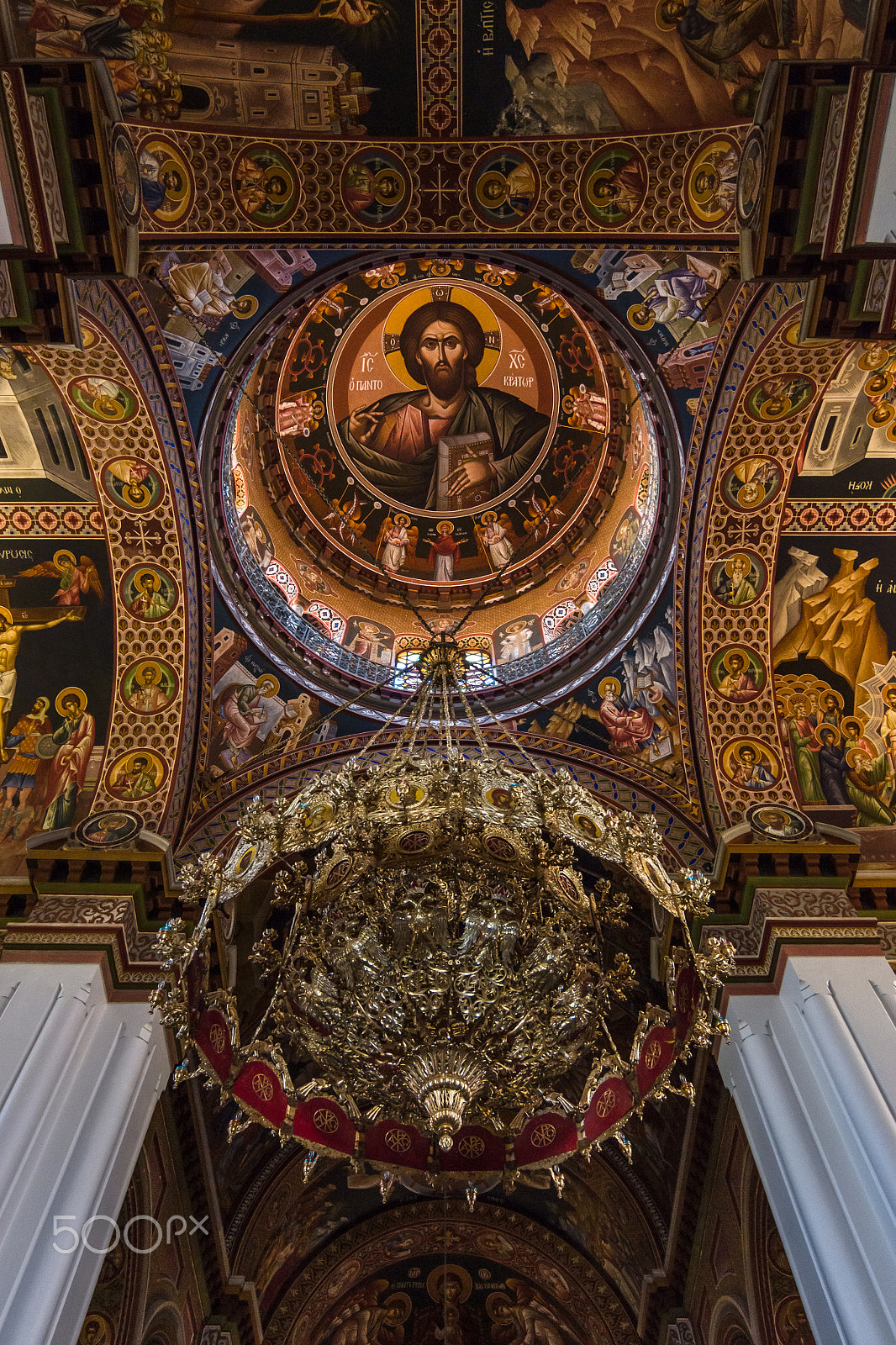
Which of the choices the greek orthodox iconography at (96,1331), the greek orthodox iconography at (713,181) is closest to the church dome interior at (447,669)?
the greek orthodox iconography at (713,181)

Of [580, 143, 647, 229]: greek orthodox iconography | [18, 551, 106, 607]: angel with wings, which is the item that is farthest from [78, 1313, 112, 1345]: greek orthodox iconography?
[580, 143, 647, 229]: greek orthodox iconography

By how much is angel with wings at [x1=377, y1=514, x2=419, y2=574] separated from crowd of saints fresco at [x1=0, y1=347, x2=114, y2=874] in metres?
3.57

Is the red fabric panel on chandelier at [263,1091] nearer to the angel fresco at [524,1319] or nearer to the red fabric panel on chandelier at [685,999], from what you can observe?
the red fabric panel on chandelier at [685,999]

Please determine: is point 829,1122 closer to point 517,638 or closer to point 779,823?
point 779,823

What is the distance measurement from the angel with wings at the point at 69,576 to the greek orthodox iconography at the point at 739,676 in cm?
576

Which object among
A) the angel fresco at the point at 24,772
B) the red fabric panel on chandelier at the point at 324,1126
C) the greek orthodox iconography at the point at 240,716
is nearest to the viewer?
the red fabric panel on chandelier at the point at 324,1126

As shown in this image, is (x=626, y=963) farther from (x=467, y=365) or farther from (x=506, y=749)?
(x=467, y=365)

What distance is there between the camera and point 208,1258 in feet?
31.4

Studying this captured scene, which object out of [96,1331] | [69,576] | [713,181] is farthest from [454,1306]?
[713,181]

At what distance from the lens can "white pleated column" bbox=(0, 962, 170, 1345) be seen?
5707 millimetres

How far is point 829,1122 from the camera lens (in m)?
6.33

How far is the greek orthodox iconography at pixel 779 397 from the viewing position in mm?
8516

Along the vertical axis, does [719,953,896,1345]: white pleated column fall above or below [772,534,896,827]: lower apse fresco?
below

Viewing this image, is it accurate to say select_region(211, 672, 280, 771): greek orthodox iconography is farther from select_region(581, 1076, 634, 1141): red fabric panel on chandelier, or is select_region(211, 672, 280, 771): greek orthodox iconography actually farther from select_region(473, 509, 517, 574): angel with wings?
select_region(581, 1076, 634, 1141): red fabric panel on chandelier
